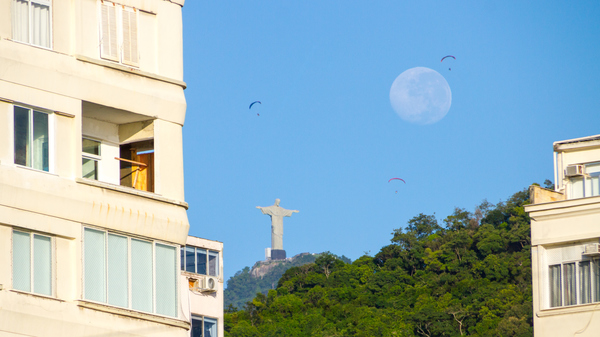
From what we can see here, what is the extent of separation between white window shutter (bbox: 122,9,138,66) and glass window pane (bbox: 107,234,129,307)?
5.12 metres

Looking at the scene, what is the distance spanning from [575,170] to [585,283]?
165 inches

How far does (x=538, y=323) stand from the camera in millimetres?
38969

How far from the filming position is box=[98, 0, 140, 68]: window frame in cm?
3097

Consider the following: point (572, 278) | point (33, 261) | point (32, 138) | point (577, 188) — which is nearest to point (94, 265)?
point (33, 261)

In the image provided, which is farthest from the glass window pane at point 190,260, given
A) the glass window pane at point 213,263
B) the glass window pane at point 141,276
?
the glass window pane at point 141,276

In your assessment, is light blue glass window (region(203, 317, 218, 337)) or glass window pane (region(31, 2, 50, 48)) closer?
glass window pane (region(31, 2, 50, 48))

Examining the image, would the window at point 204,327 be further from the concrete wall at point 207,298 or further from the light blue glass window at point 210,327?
the concrete wall at point 207,298

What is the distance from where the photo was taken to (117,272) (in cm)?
2917

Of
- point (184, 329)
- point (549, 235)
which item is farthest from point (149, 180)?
point (549, 235)

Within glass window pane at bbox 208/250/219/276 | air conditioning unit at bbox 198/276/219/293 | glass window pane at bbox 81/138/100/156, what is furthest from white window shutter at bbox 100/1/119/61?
glass window pane at bbox 208/250/219/276

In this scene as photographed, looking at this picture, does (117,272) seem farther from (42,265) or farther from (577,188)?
(577,188)

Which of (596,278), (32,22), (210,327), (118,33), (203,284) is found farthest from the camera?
(210,327)

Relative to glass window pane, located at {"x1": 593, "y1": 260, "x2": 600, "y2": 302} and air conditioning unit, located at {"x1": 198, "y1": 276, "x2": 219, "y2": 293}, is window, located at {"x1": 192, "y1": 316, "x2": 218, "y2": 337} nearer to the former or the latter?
air conditioning unit, located at {"x1": 198, "y1": 276, "x2": 219, "y2": 293}

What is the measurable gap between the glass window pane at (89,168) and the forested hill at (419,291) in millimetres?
75385
